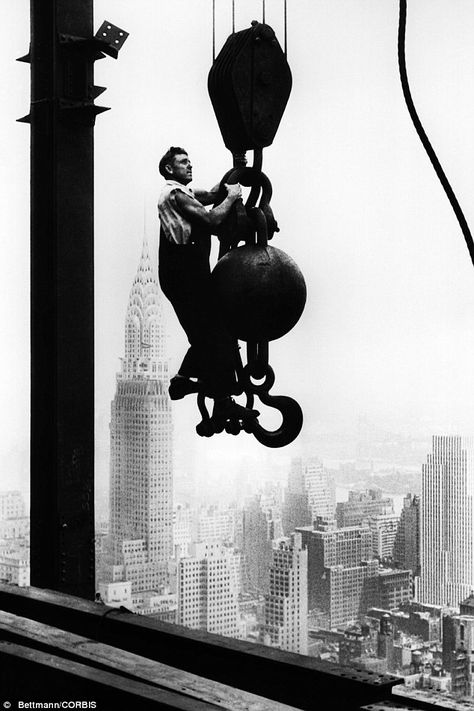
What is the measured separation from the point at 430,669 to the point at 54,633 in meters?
5.67

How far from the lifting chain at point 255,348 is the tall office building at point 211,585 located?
14.6 feet

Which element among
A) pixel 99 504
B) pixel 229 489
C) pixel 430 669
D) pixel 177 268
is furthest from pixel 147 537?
pixel 177 268

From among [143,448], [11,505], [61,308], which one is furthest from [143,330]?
[61,308]

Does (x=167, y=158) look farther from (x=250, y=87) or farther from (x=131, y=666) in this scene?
(x=131, y=666)

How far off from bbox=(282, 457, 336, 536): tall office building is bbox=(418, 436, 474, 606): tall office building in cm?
76

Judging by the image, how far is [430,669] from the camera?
7555 mm

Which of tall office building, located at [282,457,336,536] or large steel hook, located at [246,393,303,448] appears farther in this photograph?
tall office building, located at [282,457,336,536]

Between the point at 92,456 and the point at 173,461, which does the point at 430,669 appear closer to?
the point at 173,461

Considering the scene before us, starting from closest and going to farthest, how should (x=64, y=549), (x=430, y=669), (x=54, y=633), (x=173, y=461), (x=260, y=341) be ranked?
(x=54, y=633) < (x=260, y=341) < (x=64, y=549) < (x=173, y=461) < (x=430, y=669)

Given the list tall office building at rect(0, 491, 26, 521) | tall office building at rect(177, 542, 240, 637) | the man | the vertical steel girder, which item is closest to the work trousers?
the man

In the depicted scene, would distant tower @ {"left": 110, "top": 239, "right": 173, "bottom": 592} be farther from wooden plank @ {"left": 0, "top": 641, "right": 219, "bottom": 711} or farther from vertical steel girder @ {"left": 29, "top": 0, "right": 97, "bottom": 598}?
wooden plank @ {"left": 0, "top": 641, "right": 219, "bottom": 711}

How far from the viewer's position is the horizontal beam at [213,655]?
6.85 ft

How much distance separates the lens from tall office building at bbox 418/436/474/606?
7598 mm

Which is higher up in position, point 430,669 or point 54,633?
point 54,633
